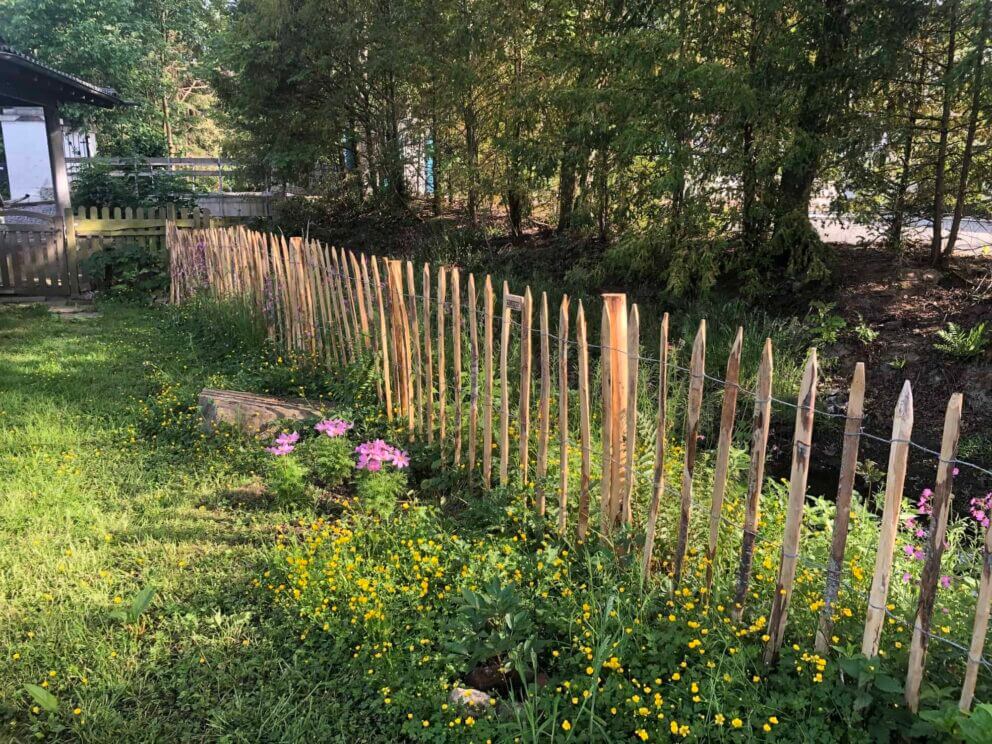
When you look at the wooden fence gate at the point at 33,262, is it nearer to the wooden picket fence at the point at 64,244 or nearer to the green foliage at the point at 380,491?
the wooden picket fence at the point at 64,244

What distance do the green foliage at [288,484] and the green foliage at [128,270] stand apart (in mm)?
7815

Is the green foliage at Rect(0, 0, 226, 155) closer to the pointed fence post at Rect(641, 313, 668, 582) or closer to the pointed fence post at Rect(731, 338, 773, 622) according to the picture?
the pointed fence post at Rect(641, 313, 668, 582)

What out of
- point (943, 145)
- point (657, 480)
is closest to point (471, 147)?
point (943, 145)

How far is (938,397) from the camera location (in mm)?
6188

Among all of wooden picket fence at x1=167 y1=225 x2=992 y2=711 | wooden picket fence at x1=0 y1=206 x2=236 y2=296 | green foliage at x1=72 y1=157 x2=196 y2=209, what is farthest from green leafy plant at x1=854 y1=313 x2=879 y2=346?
green foliage at x1=72 y1=157 x2=196 y2=209

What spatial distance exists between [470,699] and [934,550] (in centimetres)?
157

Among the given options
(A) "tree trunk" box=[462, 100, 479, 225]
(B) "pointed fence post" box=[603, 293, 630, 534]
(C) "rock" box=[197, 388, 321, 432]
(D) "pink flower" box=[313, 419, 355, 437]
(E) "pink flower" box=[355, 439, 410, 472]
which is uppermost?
(A) "tree trunk" box=[462, 100, 479, 225]

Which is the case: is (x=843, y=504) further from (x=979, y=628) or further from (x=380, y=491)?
(x=380, y=491)

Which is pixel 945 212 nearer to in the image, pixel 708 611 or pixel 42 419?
pixel 708 611

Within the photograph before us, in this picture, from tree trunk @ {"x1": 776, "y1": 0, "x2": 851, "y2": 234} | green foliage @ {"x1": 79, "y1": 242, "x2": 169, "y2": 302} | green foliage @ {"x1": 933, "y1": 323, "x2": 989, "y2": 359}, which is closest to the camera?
green foliage @ {"x1": 933, "y1": 323, "x2": 989, "y2": 359}

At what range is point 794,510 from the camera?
2.54m

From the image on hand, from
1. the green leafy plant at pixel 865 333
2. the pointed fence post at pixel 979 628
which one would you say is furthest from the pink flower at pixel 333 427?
the green leafy plant at pixel 865 333

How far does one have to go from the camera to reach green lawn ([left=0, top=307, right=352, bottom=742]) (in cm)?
269

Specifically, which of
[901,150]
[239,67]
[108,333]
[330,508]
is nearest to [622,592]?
[330,508]
